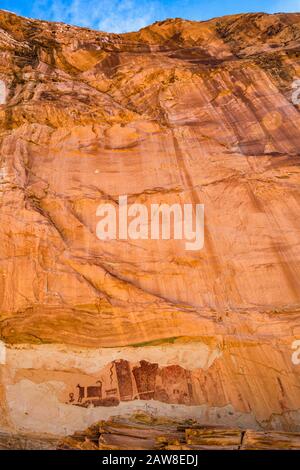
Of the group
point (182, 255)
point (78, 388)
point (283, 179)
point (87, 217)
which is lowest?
point (78, 388)

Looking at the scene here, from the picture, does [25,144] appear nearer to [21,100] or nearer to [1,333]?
[21,100]

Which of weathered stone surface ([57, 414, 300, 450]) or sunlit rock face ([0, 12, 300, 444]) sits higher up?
sunlit rock face ([0, 12, 300, 444])

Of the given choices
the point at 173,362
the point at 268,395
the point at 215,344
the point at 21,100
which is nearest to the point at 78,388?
the point at 173,362

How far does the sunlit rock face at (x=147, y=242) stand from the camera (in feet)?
35.7

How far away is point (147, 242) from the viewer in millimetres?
13500

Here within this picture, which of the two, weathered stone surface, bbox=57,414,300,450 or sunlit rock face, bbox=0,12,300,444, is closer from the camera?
weathered stone surface, bbox=57,414,300,450

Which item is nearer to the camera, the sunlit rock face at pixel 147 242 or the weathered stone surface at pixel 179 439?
the weathered stone surface at pixel 179 439

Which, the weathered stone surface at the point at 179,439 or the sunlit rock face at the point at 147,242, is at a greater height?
the sunlit rock face at the point at 147,242

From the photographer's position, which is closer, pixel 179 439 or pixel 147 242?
pixel 179 439

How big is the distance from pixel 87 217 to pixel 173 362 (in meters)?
5.51

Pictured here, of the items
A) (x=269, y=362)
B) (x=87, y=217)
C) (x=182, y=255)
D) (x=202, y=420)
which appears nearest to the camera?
(x=202, y=420)

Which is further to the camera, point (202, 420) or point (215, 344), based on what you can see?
point (215, 344)

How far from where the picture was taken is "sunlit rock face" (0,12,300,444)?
428 inches

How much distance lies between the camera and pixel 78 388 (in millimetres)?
10859
